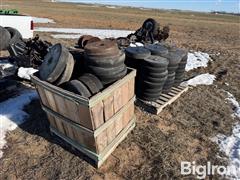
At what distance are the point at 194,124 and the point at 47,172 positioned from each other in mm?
3345

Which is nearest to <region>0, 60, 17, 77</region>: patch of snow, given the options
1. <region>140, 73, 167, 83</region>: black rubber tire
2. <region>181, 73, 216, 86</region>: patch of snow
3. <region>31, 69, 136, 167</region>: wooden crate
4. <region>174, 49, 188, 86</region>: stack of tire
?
<region>31, 69, 136, 167</region>: wooden crate

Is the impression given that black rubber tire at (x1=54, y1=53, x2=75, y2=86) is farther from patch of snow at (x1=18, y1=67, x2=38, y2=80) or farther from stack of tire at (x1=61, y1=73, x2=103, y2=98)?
patch of snow at (x1=18, y1=67, x2=38, y2=80)

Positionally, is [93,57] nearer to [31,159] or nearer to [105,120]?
[105,120]

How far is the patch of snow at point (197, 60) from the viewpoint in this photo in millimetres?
9761

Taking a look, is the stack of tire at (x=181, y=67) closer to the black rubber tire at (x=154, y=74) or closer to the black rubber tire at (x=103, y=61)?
the black rubber tire at (x=154, y=74)

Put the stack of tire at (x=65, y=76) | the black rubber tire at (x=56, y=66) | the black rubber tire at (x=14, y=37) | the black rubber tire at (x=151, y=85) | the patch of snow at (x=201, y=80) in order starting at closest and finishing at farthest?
the stack of tire at (x=65, y=76)
the black rubber tire at (x=56, y=66)
the black rubber tire at (x=151, y=85)
the patch of snow at (x=201, y=80)
the black rubber tire at (x=14, y=37)

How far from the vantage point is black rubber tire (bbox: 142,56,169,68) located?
19.4ft

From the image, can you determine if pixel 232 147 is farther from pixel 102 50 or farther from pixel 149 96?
pixel 102 50

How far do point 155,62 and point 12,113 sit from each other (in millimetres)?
3461

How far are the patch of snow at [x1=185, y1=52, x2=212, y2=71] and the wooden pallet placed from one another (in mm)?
2809

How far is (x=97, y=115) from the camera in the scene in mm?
4234

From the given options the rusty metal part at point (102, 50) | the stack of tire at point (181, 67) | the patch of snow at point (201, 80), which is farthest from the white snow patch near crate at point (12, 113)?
the patch of snow at point (201, 80)

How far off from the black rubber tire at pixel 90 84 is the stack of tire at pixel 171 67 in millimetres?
2605

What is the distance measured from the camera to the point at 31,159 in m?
4.76
